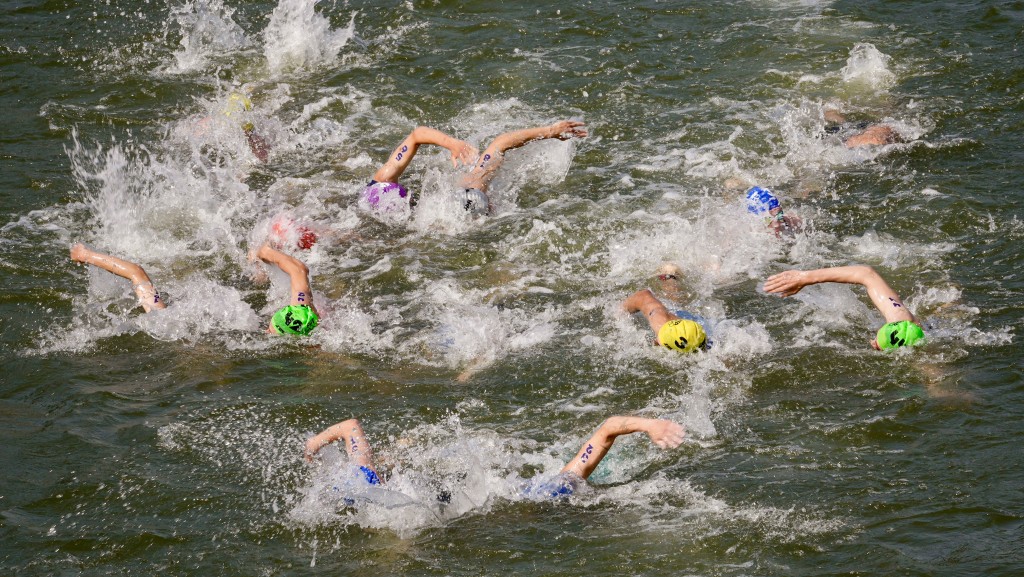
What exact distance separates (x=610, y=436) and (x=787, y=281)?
2.10 meters

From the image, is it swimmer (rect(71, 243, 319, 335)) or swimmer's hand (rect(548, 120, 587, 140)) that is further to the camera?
swimmer's hand (rect(548, 120, 587, 140))

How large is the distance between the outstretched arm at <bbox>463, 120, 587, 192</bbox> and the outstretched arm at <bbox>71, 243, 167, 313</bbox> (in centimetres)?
349

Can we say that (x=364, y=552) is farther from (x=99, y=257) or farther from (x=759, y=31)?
(x=759, y=31)

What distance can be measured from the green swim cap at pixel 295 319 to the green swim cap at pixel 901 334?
191 inches

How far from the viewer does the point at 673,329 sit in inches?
341

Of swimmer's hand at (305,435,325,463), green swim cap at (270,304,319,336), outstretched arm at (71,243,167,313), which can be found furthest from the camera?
outstretched arm at (71,243,167,313)

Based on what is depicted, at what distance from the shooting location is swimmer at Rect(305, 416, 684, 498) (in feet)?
23.2

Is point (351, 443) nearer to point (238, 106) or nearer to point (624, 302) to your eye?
point (624, 302)

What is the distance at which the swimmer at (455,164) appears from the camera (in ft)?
36.1

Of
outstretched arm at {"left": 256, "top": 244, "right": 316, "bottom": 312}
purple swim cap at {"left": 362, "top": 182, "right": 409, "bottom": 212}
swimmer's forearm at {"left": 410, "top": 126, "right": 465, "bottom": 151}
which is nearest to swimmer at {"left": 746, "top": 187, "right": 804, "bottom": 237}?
swimmer's forearm at {"left": 410, "top": 126, "right": 465, "bottom": 151}

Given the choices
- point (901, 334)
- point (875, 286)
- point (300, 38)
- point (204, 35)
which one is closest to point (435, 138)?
point (875, 286)

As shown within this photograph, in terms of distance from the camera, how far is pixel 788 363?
8672 mm

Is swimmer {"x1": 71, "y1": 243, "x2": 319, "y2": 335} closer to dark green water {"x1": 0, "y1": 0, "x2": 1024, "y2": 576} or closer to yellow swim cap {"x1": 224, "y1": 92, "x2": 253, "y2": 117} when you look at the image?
dark green water {"x1": 0, "y1": 0, "x2": 1024, "y2": 576}

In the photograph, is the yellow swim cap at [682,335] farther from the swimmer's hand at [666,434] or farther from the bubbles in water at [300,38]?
the bubbles in water at [300,38]
